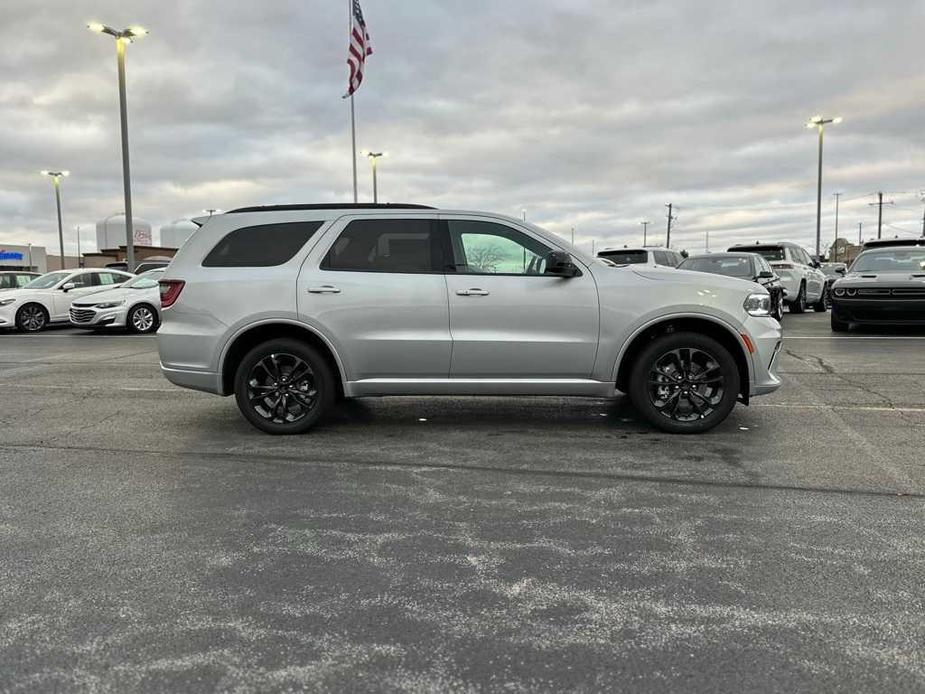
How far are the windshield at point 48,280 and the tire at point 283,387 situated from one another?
1430 cm

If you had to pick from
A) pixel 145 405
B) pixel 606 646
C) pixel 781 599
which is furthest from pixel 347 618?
pixel 145 405

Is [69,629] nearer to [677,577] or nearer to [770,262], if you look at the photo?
[677,577]

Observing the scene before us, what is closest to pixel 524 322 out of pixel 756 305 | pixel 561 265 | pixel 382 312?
pixel 561 265

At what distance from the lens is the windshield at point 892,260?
12.9 m

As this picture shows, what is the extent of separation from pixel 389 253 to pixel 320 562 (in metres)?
3.05

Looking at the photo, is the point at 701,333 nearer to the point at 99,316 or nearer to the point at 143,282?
the point at 99,316

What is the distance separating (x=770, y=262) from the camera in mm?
17312

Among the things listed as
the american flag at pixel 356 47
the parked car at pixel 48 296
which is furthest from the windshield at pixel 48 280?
the american flag at pixel 356 47

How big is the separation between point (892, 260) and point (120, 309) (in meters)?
15.6

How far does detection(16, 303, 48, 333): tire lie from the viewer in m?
16.7

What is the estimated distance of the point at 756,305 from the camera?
5781mm

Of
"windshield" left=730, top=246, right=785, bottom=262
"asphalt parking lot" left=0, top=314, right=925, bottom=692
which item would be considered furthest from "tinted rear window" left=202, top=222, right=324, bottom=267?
"windshield" left=730, top=246, right=785, bottom=262

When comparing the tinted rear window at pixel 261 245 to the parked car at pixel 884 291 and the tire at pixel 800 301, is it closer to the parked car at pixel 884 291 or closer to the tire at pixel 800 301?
the parked car at pixel 884 291

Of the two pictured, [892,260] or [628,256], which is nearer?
[892,260]
